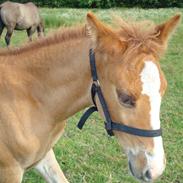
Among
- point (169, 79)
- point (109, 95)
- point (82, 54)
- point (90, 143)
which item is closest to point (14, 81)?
point (82, 54)

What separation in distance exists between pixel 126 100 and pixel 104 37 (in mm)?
387

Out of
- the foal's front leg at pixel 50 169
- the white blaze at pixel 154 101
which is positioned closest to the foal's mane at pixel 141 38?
the white blaze at pixel 154 101

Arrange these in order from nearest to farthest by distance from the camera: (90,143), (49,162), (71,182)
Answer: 1. (49,162)
2. (71,182)
3. (90,143)

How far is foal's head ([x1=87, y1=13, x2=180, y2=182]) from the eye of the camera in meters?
2.40

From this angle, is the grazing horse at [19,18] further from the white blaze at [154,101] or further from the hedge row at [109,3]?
the hedge row at [109,3]

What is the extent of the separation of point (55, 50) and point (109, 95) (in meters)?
0.56

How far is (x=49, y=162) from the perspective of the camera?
3346 millimetres

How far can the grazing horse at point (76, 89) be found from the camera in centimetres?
242

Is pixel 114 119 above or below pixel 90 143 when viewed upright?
above

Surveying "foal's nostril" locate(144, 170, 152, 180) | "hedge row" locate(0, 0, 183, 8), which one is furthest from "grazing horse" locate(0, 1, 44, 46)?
"hedge row" locate(0, 0, 183, 8)

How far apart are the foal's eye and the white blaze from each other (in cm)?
8

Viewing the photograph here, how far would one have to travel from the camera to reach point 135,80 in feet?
7.93

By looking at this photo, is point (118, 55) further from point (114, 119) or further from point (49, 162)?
point (49, 162)

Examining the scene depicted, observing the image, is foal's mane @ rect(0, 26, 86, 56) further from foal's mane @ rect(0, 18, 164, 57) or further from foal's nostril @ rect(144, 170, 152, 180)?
foal's nostril @ rect(144, 170, 152, 180)
